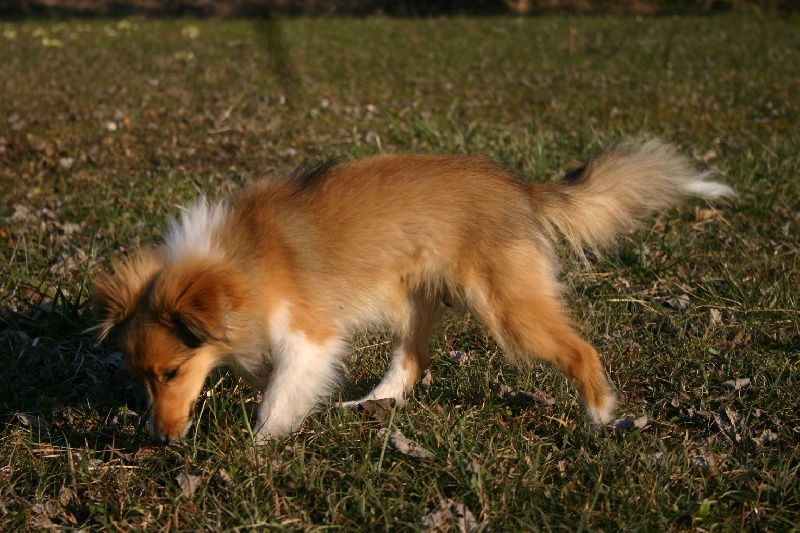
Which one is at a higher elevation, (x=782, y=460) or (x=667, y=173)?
(x=667, y=173)

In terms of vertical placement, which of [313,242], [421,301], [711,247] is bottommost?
[711,247]

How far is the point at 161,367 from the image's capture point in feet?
11.0

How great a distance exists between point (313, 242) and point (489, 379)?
108 centimetres

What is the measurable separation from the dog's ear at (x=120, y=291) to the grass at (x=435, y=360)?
0.44m

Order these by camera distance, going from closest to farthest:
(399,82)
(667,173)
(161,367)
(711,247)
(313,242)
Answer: (161,367)
(313,242)
(667,173)
(711,247)
(399,82)

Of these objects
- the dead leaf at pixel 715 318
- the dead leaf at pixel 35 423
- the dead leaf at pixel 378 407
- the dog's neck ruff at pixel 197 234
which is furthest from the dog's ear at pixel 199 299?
the dead leaf at pixel 715 318

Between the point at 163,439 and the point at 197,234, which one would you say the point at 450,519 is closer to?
the point at 163,439

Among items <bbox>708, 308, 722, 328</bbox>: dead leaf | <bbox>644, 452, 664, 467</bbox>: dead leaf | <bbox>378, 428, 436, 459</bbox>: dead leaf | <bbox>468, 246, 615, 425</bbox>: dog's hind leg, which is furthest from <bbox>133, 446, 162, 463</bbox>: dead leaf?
<bbox>708, 308, 722, 328</bbox>: dead leaf

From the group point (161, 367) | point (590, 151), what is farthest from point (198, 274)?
point (590, 151)

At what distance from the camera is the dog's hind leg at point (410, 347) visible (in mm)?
3978

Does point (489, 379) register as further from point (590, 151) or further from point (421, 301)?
point (590, 151)

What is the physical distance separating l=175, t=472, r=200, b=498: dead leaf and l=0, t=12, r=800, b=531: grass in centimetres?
2

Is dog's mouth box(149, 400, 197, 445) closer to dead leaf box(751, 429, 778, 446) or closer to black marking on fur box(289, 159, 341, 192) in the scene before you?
black marking on fur box(289, 159, 341, 192)

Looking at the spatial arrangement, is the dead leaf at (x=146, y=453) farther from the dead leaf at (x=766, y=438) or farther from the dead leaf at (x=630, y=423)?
the dead leaf at (x=766, y=438)
